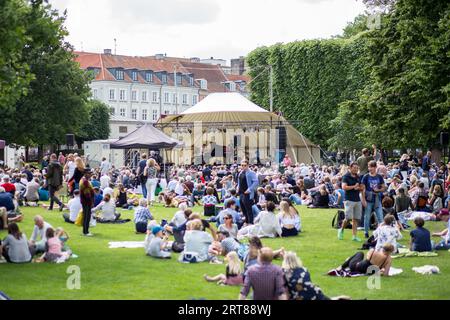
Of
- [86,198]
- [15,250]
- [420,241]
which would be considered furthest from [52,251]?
[420,241]

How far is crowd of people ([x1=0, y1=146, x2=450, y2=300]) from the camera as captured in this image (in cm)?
1339

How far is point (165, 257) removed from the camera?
A: 1644cm

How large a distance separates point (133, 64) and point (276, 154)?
5163 centimetres

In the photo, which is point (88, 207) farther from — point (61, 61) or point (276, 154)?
point (61, 61)

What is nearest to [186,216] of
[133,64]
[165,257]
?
[165,257]

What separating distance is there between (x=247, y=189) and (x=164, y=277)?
289 inches

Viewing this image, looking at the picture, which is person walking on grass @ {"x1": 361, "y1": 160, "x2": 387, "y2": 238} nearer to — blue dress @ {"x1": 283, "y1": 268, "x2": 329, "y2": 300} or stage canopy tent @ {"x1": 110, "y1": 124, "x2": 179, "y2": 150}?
blue dress @ {"x1": 283, "y1": 268, "x2": 329, "y2": 300}

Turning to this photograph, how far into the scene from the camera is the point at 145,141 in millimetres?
36312

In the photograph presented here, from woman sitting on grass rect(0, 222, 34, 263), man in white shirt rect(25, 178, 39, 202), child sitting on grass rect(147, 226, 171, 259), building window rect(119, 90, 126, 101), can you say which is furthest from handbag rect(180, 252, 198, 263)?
building window rect(119, 90, 126, 101)

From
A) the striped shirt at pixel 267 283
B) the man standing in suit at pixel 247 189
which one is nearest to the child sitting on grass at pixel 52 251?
the striped shirt at pixel 267 283

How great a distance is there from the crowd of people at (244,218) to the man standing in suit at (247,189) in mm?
25

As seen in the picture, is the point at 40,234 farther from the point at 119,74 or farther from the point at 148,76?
the point at 148,76

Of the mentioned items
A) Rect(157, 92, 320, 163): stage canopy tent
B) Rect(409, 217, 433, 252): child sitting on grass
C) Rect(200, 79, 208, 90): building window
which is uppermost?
Rect(200, 79, 208, 90): building window

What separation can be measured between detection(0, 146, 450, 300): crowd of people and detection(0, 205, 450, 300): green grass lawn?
0.46 m
